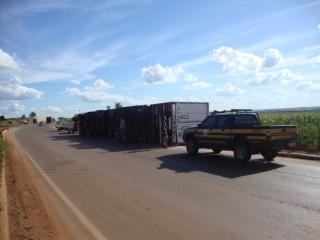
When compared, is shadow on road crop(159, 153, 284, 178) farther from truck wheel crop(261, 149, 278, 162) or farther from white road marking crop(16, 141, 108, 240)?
white road marking crop(16, 141, 108, 240)

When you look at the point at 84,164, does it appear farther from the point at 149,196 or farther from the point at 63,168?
the point at 149,196

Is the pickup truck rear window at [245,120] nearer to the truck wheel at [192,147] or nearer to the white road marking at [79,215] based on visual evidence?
the truck wheel at [192,147]

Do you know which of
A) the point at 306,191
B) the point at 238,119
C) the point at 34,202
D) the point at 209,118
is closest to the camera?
the point at 306,191

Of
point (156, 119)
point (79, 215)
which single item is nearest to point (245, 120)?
point (79, 215)

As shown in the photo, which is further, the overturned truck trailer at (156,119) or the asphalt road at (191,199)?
the overturned truck trailer at (156,119)

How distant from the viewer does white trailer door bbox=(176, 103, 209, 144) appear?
26.9m

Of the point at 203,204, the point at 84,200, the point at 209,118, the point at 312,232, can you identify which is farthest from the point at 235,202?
the point at 209,118

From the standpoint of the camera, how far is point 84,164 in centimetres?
1806

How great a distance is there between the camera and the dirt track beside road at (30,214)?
781 cm

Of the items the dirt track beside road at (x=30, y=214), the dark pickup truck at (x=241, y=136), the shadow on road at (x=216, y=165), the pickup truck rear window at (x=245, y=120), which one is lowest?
the dirt track beside road at (x=30, y=214)

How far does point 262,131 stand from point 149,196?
5.72 metres

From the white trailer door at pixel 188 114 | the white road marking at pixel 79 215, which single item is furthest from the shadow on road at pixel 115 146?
the white road marking at pixel 79 215

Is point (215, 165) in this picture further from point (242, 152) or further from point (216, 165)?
point (242, 152)

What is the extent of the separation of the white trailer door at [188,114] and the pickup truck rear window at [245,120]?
990 centimetres
